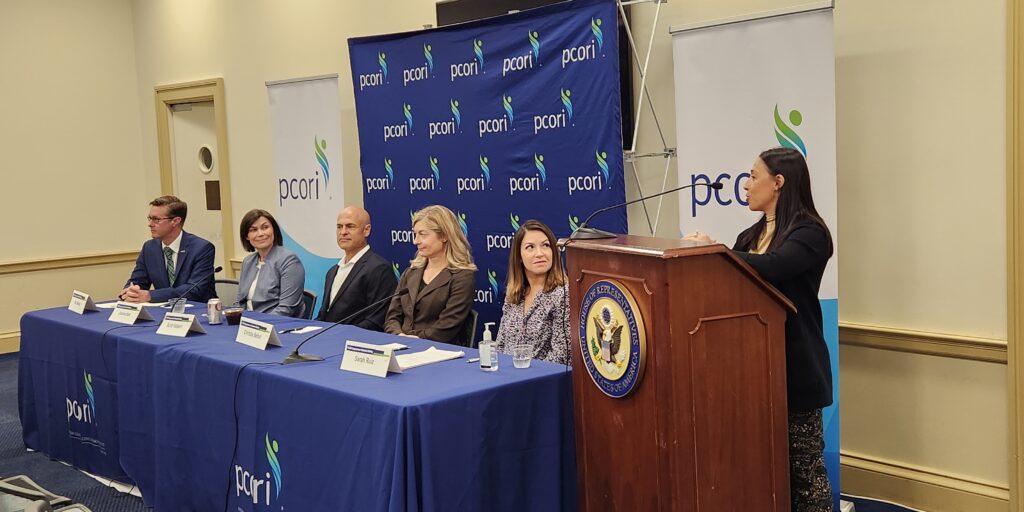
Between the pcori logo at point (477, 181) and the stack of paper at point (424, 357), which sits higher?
the pcori logo at point (477, 181)

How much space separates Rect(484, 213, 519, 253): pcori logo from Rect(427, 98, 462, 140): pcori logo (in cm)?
58

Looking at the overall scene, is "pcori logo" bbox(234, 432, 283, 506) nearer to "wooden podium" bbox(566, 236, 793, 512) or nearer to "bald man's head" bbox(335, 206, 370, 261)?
"wooden podium" bbox(566, 236, 793, 512)

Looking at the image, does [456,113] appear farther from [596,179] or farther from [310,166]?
[310,166]

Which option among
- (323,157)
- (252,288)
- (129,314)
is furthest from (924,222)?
(323,157)

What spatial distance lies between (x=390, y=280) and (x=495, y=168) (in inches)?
29.8

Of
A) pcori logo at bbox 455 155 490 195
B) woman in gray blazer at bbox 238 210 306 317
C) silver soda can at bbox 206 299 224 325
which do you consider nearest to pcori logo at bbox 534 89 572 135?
pcori logo at bbox 455 155 490 195

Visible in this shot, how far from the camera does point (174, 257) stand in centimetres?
515

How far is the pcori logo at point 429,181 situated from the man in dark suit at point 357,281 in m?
0.57

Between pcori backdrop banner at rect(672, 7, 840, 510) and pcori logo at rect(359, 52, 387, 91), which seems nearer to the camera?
pcori backdrop banner at rect(672, 7, 840, 510)

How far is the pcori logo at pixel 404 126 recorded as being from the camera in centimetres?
518

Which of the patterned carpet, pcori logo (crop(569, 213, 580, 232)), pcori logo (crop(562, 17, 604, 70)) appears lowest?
the patterned carpet

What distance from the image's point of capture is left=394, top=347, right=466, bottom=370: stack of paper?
3.03 metres

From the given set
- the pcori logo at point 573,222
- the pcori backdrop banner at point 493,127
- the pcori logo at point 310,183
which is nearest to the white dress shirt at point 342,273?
the pcori backdrop banner at point 493,127

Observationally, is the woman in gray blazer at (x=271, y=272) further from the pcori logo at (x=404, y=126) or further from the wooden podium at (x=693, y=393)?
the wooden podium at (x=693, y=393)
